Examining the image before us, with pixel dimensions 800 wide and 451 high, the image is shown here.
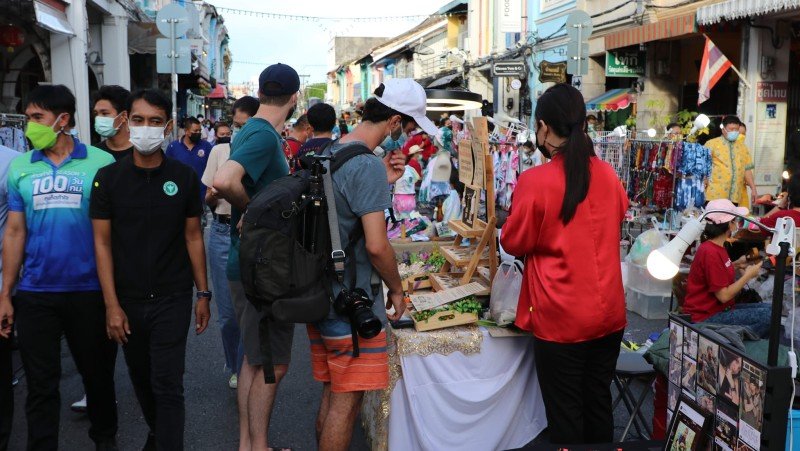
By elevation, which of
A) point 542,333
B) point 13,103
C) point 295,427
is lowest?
point 295,427

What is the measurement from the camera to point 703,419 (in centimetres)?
270

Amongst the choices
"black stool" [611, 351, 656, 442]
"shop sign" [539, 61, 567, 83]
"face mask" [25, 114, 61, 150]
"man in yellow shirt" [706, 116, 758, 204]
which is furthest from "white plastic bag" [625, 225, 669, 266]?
"shop sign" [539, 61, 567, 83]

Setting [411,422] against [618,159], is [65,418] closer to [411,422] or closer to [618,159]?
[411,422]

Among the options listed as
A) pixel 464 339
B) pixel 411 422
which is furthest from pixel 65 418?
pixel 464 339

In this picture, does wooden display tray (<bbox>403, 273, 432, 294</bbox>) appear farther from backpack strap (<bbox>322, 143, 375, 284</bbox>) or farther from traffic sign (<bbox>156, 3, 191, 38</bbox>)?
traffic sign (<bbox>156, 3, 191, 38</bbox>)

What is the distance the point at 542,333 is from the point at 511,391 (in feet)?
2.45

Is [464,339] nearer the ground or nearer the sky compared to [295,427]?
nearer the sky

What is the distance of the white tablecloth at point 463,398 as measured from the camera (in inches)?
147

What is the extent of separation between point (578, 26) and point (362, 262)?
36.7 ft

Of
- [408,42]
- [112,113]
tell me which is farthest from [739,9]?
[408,42]

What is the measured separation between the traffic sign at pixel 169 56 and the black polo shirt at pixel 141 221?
836cm

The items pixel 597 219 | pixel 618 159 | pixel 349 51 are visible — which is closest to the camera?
pixel 597 219

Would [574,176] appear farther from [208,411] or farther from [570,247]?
[208,411]

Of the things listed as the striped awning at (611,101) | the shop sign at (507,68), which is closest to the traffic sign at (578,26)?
the striped awning at (611,101)
